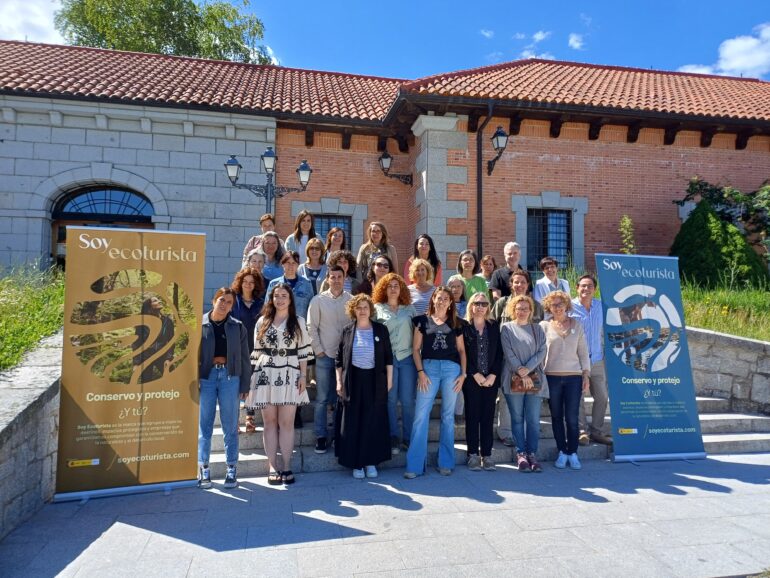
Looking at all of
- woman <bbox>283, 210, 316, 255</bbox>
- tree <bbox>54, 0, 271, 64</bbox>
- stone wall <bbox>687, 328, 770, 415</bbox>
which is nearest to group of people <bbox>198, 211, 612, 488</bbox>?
woman <bbox>283, 210, 316, 255</bbox>

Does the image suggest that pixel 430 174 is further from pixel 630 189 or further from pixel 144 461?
pixel 144 461

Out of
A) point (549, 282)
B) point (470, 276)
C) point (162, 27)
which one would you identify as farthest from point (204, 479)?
point (162, 27)

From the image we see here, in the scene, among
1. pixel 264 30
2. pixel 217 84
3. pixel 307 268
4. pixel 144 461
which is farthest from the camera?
pixel 264 30

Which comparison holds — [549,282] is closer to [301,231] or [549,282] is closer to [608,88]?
[301,231]

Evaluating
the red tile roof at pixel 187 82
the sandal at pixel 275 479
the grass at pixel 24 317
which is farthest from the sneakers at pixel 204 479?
the red tile roof at pixel 187 82

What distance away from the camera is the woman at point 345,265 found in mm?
5363

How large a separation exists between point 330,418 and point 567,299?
3027 mm

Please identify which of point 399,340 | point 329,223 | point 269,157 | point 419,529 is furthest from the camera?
point 329,223

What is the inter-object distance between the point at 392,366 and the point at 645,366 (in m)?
3.01

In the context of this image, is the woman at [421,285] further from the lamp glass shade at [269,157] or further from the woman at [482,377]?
the lamp glass shade at [269,157]

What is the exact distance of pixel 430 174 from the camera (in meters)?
10.9

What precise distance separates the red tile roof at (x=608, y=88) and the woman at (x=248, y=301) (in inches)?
256

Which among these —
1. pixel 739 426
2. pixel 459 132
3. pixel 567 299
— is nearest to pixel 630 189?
pixel 459 132

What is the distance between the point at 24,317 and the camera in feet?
19.5
